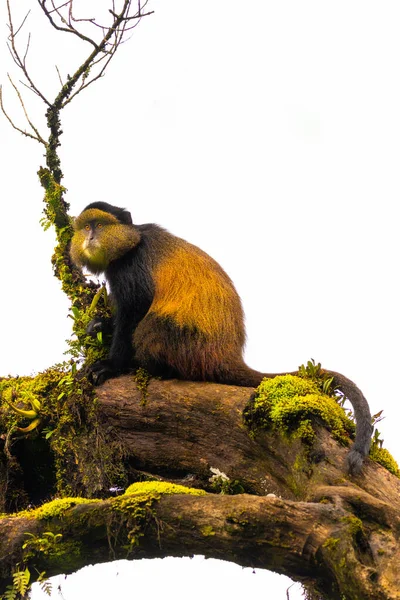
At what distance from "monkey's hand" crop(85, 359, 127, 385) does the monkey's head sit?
4.13ft

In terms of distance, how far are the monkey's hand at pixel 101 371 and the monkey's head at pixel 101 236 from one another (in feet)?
4.13

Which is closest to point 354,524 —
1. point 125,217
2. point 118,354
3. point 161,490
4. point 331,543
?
point 331,543

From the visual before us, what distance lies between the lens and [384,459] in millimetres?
5988

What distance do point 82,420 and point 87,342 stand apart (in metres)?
1.01

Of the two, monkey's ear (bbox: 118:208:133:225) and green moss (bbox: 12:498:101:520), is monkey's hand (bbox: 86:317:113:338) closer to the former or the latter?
monkey's ear (bbox: 118:208:133:225)

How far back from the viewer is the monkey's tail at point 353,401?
222 inches

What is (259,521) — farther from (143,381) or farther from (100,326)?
(100,326)

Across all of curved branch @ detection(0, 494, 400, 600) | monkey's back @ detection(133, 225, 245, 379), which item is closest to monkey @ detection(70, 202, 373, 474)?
monkey's back @ detection(133, 225, 245, 379)

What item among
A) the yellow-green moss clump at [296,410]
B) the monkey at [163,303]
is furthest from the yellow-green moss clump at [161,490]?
the monkey at [163,303]

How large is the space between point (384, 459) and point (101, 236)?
12.5 ft

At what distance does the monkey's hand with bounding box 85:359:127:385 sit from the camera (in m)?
7.36

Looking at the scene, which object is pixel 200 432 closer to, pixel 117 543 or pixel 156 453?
pixel 156 453

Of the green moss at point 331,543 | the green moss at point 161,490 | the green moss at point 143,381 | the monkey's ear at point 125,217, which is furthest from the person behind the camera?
the monkey's ear at point 125,217

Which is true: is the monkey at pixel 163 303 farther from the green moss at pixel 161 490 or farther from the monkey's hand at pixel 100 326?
the green moss at pixel 161 490
